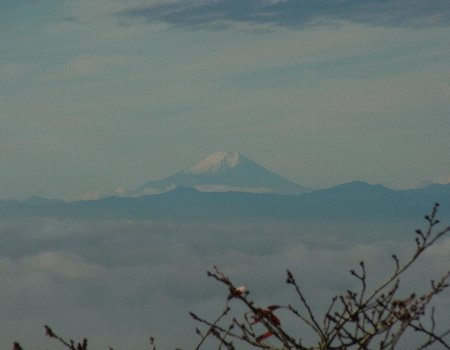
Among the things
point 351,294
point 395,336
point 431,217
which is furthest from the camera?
point 431,217

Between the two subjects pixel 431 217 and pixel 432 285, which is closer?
pixel 432 285

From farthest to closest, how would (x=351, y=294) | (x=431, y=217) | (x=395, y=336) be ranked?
(x=431, y=217), (x=351, y=294), (x=395, y=336)

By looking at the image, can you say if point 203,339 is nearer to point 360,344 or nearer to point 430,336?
point 360,344

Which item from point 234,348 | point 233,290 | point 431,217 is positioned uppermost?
point 431,217

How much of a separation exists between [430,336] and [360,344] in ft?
1.23

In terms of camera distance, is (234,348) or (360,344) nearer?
(360,344)

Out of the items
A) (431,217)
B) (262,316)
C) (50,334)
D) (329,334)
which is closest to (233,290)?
(262,316)

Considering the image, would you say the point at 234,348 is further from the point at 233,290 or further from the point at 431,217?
the point at 431,217

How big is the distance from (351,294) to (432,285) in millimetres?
462

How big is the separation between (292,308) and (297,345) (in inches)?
8.9

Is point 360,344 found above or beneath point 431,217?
beneath

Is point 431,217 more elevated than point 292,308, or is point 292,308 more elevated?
point 431,217

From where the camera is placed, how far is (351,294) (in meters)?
5.21

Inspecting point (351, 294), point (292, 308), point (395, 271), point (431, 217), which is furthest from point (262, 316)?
point (431, 217)
